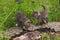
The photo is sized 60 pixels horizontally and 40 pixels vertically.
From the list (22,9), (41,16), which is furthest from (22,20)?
(22,9)

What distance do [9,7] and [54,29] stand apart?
1.66m

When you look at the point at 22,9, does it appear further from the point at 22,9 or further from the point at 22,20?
the point at 22,20

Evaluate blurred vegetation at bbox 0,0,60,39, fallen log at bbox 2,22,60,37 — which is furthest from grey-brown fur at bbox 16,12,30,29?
blurred vegetation at bbox 0,0,60,39

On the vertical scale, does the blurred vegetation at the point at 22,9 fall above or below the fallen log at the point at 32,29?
above

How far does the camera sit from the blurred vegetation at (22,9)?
5918mm

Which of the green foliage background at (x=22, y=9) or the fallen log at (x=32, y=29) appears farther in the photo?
the green foliage background at (x=22, y=9)

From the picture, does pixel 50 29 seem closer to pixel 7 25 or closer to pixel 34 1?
pixel 7 25

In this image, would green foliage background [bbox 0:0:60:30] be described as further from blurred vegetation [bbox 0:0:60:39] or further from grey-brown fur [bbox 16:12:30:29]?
grey-brown fur [bbox 16:12:30:29]

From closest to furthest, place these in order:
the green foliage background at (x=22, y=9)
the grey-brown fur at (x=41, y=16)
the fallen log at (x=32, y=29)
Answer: the fallen log at (x=32, y=29) → the grey-brown fur at (x=41, y=16) → the green foliage background at (x=22, y=9)

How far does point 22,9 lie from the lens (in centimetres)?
624

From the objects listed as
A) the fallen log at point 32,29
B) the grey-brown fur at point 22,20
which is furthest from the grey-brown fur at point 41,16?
the grey-brown fur at point 22,20

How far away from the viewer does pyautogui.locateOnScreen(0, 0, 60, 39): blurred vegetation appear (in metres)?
5.92

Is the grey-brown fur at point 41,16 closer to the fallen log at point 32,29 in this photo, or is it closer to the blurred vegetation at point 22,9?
the fallen log at point 32,29

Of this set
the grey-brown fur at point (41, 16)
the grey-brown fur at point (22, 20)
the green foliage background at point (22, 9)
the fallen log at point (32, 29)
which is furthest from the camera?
the green foliage background at point (22, 9)
